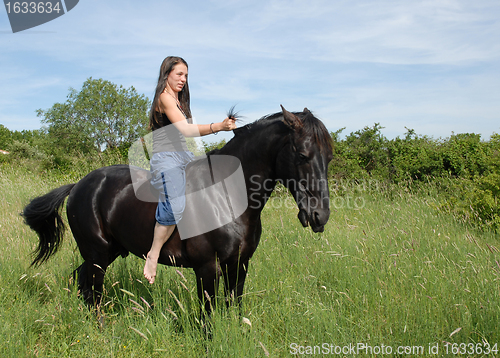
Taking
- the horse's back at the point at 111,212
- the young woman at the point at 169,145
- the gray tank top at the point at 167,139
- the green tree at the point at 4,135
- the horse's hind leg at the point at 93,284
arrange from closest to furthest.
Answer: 1. the young woman at the point at 169,145
2. the gray tank top at the point at 167,139
3. the horse's back at the point at 111,212
4. the horse's hind leg at the point at 93,284
5. the green tree at the point at 4,135

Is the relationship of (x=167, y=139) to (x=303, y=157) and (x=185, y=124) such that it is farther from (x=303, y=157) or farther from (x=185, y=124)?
(x=303, y=157)

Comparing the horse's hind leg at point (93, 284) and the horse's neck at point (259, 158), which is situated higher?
the horse's neck at point (259, 158)

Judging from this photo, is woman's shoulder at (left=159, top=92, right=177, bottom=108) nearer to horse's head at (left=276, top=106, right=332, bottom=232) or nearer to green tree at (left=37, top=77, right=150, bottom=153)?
horse's head at (left=276, top=106, right=332, bottom=232)

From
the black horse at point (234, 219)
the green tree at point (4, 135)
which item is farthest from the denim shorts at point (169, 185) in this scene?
the green tree at point (4, 135)

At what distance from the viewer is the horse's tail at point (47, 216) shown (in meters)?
3.76

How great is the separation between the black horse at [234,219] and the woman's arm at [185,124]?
0.25 meters

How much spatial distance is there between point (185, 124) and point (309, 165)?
115 centimetres

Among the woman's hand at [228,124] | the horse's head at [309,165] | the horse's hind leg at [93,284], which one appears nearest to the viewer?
the horse's head at [309,165]

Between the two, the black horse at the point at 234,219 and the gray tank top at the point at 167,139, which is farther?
the gray tank top at the point at 167,139

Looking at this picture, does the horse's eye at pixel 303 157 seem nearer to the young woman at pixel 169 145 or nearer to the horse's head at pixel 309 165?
the horse's head at pixel 309 165

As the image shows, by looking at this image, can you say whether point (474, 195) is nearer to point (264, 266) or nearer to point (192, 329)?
point (264, 266)

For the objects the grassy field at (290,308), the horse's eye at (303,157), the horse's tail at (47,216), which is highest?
the horse's eye at (303,157)

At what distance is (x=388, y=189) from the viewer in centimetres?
796

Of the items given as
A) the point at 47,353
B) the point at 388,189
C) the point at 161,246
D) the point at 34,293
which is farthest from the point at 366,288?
the point at 388,189
